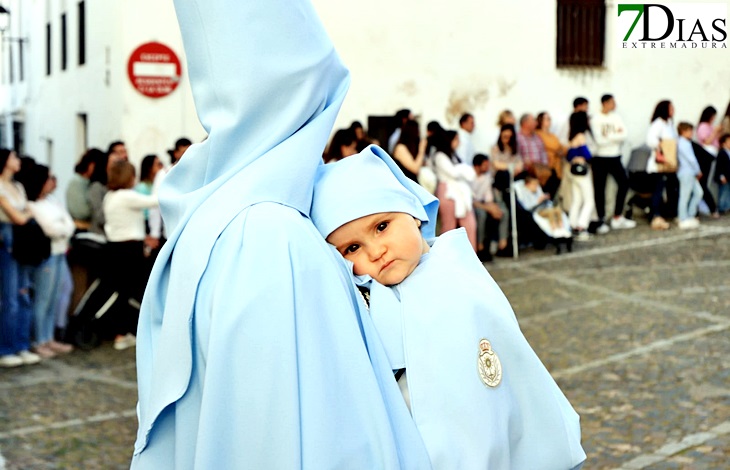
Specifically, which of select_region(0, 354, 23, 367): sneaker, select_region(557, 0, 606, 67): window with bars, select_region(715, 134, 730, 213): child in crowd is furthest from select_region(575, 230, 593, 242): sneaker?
select_region(0, 354, 23, 367): sneaker

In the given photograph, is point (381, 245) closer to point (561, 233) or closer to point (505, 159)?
point (561, 233)

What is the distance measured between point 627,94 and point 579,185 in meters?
3.04

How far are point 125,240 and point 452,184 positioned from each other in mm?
5276

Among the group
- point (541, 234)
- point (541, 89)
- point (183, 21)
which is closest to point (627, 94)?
point (541, 89)

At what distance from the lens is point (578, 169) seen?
57.3 ft

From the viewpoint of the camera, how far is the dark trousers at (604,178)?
18188 mm

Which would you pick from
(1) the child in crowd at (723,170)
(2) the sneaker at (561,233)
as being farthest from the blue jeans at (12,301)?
(1) the child in crowd at (723,170)

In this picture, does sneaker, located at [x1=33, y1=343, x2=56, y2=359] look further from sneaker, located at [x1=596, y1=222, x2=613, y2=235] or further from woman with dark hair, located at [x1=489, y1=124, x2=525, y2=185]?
sneaker, located at [x1=596, y1=222, x2=613, y2=235]

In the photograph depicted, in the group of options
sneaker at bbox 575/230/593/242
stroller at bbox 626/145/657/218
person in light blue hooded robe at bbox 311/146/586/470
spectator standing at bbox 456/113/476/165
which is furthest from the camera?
stroller at bbox 626/145/657/218

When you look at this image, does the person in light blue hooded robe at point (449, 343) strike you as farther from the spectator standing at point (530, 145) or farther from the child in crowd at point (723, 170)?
the child in crowd at point (723, 170)

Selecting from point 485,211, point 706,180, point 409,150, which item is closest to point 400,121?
point 409,150

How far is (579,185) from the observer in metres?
17.8
